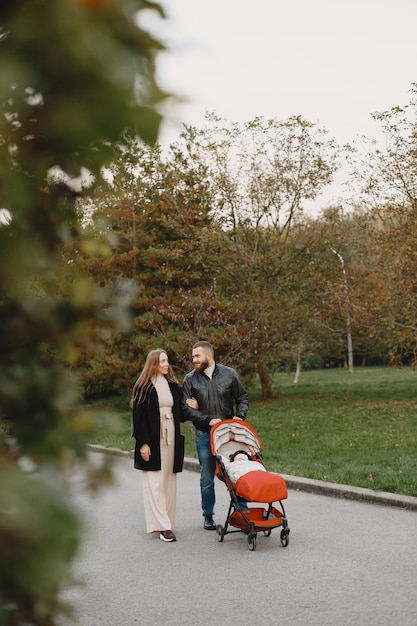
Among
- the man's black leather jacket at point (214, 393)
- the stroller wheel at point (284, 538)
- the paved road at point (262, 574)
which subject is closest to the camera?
the paved road at point (262, 574)

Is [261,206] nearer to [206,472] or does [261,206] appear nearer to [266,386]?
[266,386]

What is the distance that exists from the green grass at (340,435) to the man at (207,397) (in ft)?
5.44

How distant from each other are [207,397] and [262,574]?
109 inches

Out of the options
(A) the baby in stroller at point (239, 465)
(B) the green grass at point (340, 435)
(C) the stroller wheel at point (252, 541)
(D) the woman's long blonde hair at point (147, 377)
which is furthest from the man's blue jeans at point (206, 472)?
(B) the green grass at point (340, 435)

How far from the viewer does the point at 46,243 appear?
66.3 inches

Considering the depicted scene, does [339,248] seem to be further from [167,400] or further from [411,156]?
[167,400]

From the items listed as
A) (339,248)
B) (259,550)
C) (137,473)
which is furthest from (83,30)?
(339,248)

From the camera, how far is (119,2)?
4.51 feet

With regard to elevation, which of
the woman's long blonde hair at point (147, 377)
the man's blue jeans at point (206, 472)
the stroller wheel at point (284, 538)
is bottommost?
the stroller wheel at point (284, 538)

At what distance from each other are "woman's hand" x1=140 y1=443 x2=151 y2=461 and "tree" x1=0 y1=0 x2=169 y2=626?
686 centimetres

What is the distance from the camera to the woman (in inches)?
330

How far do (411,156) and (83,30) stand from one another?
22.9 meters

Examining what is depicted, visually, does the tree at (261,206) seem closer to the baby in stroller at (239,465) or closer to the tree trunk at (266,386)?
the tree trunk at (266,386)

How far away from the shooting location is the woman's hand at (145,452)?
8.47m
